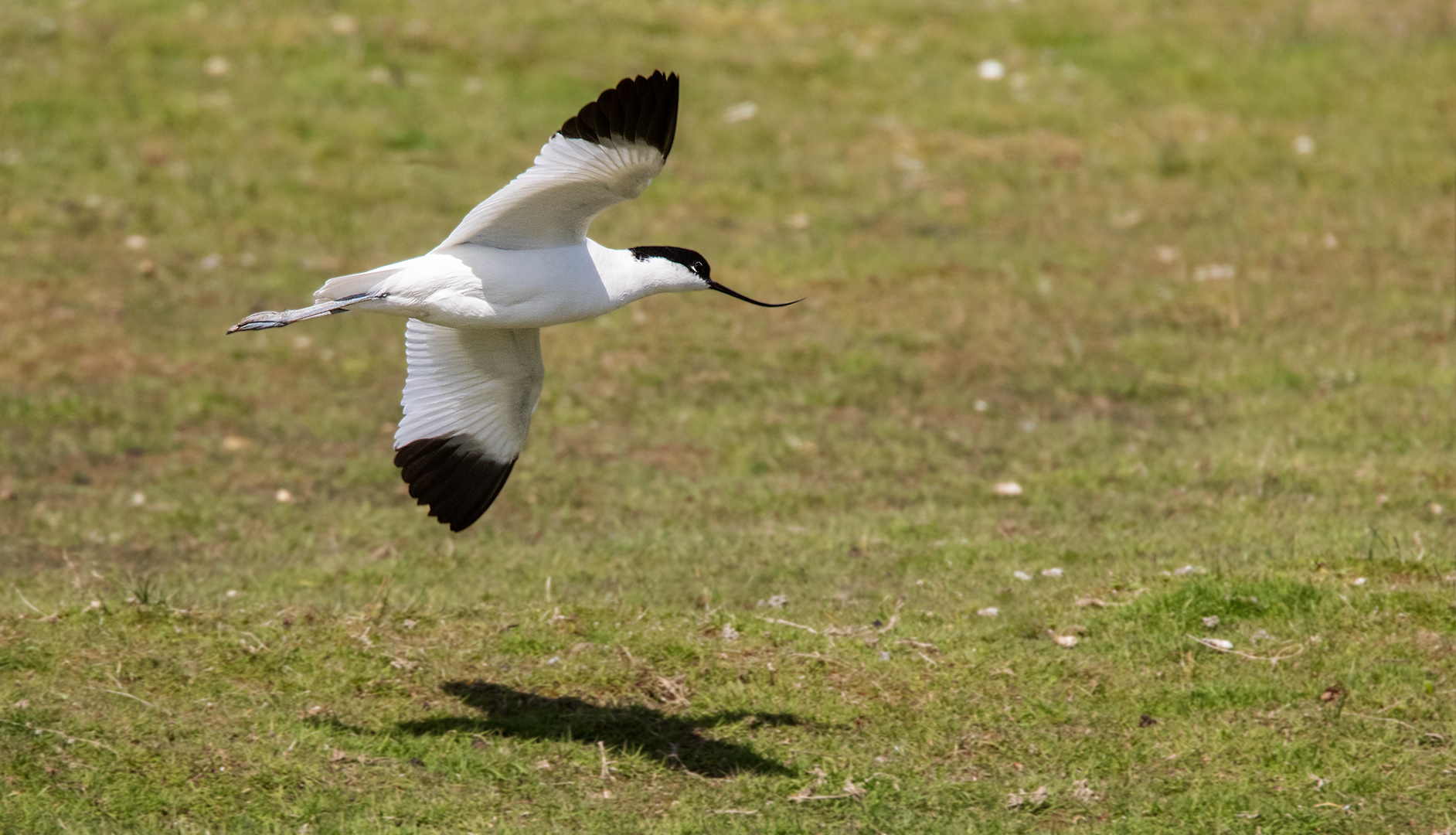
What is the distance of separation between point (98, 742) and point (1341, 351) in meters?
8.02

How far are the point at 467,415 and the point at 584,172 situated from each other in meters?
1.38

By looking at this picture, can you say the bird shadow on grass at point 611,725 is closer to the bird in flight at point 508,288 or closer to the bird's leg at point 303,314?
the bird in flight at point 508,288

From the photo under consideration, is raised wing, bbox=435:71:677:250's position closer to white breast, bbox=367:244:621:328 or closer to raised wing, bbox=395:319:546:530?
white breast, bbox=367:244:621:328

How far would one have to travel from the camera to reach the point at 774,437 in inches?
376

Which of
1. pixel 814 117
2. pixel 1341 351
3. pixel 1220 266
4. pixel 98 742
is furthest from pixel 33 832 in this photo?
pixel 814 117

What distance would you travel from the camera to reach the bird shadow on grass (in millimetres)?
5766

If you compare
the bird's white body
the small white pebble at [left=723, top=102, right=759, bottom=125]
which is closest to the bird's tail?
the bird's white body

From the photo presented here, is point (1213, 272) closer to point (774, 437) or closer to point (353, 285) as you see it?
point (774, 437)

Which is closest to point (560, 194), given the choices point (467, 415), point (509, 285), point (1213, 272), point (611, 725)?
point (509, 285)

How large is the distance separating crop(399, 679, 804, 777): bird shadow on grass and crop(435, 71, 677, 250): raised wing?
5.58 ft

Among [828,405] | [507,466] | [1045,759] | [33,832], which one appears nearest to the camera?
[33,832]

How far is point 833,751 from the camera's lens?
5.82 meters

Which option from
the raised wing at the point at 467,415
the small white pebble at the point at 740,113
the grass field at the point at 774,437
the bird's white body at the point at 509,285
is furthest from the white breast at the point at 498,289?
the small white pebble at the point at 740,113

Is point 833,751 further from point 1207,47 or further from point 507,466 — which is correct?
point 1207,47
